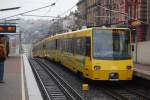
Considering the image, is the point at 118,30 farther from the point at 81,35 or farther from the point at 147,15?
the point at 147,15

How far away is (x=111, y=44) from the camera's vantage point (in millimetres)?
22266

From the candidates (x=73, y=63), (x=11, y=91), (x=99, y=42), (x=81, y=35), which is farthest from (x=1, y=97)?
(x=73, y=63)

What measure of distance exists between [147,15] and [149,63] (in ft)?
46.7

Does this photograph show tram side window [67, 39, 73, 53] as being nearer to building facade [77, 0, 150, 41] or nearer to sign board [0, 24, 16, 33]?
building facade [77, 0, 150, 41]

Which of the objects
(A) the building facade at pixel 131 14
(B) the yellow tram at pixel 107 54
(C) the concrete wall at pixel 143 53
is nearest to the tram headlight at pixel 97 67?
(B) the yellow tram at pixel 107 54

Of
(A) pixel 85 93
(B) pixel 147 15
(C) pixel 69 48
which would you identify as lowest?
(A) pixel 85 93

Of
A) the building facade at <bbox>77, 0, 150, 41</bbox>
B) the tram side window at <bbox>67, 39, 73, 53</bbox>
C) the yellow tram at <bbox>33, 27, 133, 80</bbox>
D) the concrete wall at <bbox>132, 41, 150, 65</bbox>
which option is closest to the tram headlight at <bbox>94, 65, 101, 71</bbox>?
the yellow tram at <bbox>33, 27, 133, 80</bbox>

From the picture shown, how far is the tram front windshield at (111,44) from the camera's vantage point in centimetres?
2205

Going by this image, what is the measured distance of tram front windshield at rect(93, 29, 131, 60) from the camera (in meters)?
22.0

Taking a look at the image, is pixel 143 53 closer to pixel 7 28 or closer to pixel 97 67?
pixel 97 67

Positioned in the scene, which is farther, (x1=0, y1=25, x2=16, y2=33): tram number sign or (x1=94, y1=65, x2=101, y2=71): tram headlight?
(x1=0, y1=25, x2=16, y2=33): tram number sign

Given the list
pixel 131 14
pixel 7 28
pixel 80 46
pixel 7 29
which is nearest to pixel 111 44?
pixel 80 46

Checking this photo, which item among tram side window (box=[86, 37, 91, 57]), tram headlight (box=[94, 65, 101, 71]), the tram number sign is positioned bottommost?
tram headlight (box=[94, 65, 101, 71])

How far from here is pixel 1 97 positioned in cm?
1556
